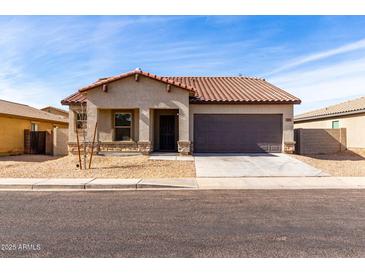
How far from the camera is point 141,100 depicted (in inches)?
664

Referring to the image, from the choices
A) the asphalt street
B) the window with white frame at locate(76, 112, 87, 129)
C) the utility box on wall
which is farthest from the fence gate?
the utility box on wall

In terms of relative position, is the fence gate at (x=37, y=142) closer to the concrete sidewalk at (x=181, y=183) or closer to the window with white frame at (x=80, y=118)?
the window with white frame at (x=80, y=118)

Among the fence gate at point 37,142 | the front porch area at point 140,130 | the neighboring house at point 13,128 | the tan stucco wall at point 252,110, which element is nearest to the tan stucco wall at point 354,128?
the tan stucco wall at point 252,110

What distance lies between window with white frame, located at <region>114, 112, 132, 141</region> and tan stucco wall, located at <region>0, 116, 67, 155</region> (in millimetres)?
9096

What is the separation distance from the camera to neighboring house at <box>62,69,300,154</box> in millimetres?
16906

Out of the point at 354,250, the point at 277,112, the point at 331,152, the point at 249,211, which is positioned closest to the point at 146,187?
the point at 249,211

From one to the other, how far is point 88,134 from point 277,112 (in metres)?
11.6

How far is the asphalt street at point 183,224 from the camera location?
4.68 metres

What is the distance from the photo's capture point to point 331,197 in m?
8.50

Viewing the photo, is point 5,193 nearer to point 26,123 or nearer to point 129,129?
point 129,129

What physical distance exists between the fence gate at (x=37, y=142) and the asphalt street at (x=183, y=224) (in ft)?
49.8

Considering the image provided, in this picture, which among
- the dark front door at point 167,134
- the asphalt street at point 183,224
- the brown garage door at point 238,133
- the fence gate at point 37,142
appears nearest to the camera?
the asphalt street at point 183,224

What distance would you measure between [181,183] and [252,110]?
9639 mm

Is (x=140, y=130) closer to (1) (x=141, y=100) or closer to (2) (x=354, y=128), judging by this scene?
(1) (x=141, y=100)
